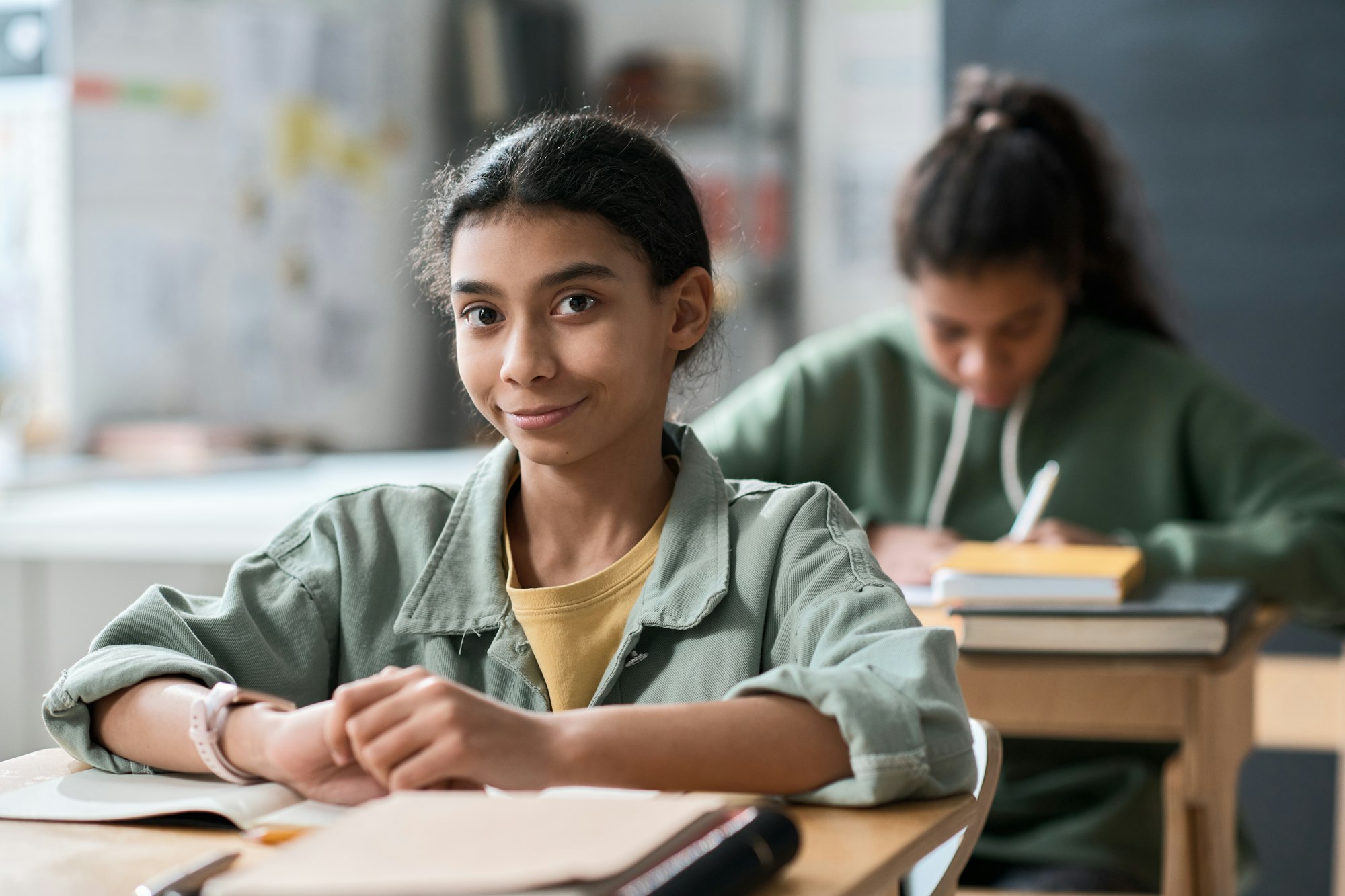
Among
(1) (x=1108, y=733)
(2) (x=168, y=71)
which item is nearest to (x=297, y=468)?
(2) (x=168, y=71)

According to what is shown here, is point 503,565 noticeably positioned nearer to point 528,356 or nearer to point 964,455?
point 528,356

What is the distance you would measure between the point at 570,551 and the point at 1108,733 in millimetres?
692

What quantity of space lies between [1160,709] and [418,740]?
922 millimetres

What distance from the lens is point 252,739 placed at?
2.60 feet

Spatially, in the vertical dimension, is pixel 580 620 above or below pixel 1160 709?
above

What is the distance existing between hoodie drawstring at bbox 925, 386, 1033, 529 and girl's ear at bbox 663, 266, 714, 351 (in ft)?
3.25

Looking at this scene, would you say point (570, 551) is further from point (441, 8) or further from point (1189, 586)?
point (441, 8)

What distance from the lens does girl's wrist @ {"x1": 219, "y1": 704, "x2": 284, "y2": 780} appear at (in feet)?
2.58

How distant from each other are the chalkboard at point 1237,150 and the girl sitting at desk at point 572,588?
5.33 feet

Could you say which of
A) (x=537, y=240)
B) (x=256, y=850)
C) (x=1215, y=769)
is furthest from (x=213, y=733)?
(x=1215, y=769)

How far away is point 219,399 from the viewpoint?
7.57 feet

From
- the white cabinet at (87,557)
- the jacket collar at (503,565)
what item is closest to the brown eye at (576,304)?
the jacket collar at (503,565)

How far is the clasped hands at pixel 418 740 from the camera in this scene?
2.35ft

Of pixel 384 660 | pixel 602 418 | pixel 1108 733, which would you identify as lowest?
pixel 1108 733
